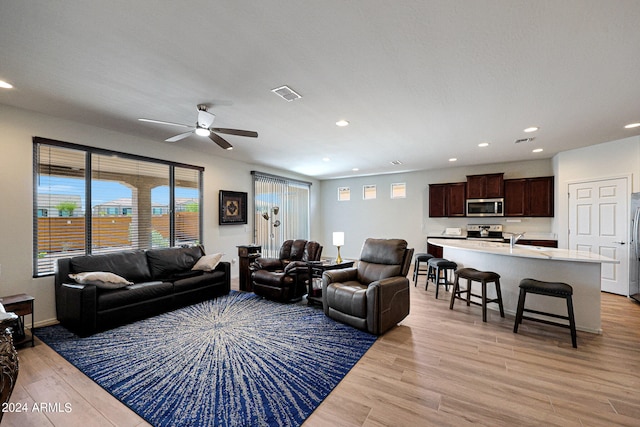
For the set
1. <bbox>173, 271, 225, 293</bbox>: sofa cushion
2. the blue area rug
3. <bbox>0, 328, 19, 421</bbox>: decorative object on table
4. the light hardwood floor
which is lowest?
the blue area rug

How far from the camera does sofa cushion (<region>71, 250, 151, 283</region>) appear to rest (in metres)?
3.66

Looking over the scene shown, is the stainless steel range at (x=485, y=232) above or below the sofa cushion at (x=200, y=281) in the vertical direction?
above

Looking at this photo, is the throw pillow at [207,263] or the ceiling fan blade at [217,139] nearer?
the ceiling fan blade at [217,139]

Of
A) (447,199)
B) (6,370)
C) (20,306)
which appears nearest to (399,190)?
(447,199)

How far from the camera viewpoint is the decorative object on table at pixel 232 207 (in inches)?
237

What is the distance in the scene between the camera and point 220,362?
2643mm

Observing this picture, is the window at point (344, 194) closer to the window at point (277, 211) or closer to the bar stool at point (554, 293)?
the window at point (277, 211)

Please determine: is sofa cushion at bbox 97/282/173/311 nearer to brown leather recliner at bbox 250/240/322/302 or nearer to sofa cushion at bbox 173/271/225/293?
sofa cushion at bbox 173/271/225/293

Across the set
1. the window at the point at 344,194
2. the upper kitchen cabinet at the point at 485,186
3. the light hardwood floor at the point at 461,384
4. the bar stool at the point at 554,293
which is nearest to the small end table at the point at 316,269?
the light hardwood floor at the point at 461,384

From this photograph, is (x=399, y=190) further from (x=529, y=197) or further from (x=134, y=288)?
(x=134, y=288)

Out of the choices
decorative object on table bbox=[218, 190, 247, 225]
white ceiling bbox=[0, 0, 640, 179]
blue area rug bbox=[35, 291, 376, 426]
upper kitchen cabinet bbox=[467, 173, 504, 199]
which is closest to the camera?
white ceiling bbox=[0, 0, 640, 179]

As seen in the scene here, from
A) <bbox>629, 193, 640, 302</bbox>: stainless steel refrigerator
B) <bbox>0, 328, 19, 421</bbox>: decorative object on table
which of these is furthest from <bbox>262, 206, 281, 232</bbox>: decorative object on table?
<bbox>629, 193, 640, 302</bbox>: stainless steel refrigerator

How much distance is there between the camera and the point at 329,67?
2479 millimetres

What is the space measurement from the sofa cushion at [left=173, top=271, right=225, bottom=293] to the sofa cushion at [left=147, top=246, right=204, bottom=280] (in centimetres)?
34
